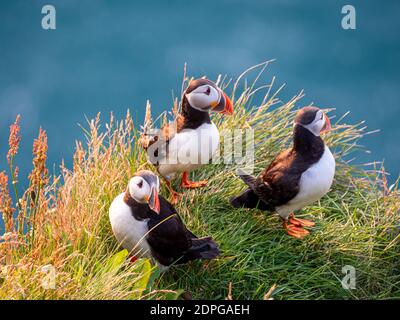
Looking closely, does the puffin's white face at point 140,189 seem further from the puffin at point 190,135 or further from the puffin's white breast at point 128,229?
the puffin at point 190,135

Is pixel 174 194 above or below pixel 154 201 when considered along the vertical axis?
below

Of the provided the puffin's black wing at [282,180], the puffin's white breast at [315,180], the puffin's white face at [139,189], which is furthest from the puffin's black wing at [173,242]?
the puffin's white breast at [315,180]

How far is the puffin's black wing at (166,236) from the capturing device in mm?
4809

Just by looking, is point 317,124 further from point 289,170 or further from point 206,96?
point 206,96

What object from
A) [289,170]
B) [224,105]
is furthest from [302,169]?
[224,105]

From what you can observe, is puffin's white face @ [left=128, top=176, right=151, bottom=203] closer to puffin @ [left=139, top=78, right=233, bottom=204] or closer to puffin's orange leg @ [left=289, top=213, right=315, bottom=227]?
puffin @ [left=139, top=78, right=233, bottom=204]

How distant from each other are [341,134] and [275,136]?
2.33 feet

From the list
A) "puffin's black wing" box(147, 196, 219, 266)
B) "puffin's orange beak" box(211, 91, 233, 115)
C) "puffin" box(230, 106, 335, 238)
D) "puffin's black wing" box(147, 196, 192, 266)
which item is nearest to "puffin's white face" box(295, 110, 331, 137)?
"puffin" box(230, 106, 335, 238)

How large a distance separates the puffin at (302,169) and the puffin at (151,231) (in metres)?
0.72

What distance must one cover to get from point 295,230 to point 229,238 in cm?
57

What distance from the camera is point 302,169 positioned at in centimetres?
525

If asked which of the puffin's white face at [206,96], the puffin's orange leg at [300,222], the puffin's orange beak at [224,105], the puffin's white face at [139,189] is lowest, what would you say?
the puffin's orange leg at [300,222]

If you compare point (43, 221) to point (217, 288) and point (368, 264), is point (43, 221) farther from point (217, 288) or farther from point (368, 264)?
point (368, 264)
